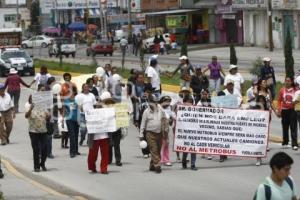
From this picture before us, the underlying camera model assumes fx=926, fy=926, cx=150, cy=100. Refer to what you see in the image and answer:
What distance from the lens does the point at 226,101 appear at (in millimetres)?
19672

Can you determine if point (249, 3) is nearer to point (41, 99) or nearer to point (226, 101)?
point (226, 101)

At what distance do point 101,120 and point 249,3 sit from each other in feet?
179

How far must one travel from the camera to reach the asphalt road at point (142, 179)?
15500 mm

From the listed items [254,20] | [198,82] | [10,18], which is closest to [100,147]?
[198,82]

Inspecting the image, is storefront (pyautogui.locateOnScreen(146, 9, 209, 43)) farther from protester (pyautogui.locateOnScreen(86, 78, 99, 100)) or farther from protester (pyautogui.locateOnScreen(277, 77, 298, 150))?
protester (pyautogui.locateOnScreen(277, 77, 298, 150))

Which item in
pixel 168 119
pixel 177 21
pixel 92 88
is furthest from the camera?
pixel 177 21

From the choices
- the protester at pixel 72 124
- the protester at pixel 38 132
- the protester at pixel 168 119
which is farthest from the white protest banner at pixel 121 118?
the protester at pixel 72 124

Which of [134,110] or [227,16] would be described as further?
[227,16]

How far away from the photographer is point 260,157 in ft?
60.8

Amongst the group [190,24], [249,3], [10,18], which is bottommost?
[190,24]

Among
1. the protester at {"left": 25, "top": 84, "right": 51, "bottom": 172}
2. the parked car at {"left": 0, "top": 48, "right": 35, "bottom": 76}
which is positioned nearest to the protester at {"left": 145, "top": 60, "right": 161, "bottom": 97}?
the protester at {"left": 25, "top": 84, "right": 51, "bottom": 172}

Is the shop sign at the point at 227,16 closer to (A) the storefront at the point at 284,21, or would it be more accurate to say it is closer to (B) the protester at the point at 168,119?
(A) the storefront at the point at 284,21

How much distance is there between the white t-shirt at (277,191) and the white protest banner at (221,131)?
31.6 ft

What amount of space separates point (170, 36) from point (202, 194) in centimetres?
6159
